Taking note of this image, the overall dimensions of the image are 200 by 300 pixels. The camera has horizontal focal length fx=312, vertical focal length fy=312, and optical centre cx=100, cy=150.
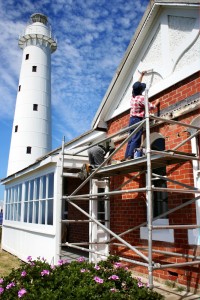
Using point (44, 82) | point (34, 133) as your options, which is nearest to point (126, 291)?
point (34, 133)

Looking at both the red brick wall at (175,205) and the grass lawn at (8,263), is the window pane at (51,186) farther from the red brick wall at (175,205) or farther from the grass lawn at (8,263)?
the grass lawn at (8,263)

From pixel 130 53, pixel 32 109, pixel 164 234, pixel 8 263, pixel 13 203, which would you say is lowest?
pixel 8 263

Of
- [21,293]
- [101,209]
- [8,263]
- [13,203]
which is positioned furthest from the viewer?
[13,203]

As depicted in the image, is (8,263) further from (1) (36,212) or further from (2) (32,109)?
(2) (32,109)

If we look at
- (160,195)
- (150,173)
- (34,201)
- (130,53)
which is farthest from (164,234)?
(34,201)

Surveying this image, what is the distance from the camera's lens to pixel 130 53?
798cm

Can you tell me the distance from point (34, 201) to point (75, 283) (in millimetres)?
6609

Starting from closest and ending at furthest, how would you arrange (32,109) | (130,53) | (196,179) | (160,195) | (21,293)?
1. (21,293)
2. (196,179)
3. (160,195)
4. (130,53)
5. (32,109)

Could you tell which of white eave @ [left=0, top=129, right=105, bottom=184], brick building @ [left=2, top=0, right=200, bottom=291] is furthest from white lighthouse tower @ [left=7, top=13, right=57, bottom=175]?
brick building @ [left=2, top=0, right=200, bottom=291]

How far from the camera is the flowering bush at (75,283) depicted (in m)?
3.82

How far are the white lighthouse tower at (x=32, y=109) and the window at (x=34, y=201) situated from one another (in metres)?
9.94

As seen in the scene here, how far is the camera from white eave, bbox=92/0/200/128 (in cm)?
702

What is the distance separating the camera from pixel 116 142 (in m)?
8.43

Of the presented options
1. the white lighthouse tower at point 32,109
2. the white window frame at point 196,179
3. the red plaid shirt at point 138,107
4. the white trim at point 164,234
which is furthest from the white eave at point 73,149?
the white lighthouse tower at point 32,109
